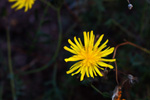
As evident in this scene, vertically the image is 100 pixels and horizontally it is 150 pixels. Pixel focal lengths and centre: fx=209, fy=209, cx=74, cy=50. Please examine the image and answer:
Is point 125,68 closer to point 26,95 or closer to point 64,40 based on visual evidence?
point 64,40

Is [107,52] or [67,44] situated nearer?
[107,52]

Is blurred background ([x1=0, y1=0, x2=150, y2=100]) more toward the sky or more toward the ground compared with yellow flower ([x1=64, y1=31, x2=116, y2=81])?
more toward the sky

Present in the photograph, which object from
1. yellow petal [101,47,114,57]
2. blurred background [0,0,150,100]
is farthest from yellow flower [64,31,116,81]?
blurred background [0,0,150,100]

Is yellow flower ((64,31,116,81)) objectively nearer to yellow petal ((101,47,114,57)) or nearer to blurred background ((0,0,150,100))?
yellow petal ((101,47,114,57))

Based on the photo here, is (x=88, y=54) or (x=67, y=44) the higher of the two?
(x=67, y=44)

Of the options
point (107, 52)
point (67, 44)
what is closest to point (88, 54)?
point (107, 52)

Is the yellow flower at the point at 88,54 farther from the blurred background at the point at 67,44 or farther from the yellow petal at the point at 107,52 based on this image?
the blurred background at the point at 67,44

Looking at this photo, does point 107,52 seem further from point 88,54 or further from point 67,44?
point 67,44

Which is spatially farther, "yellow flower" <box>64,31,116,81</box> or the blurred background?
the blurred background

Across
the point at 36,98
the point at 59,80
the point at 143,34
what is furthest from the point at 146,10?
the point at 36,98
